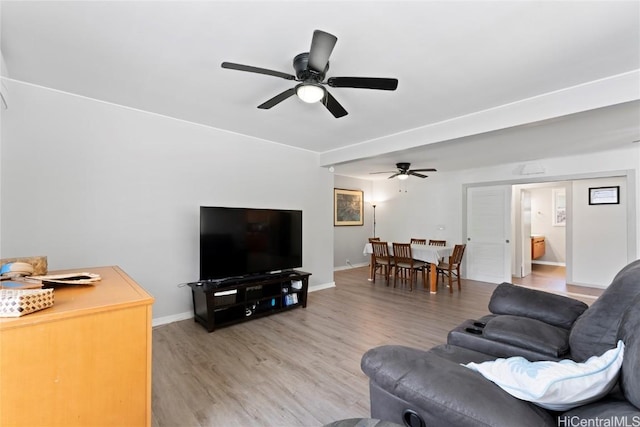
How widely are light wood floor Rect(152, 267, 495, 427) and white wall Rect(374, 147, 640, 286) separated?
265 centimetres

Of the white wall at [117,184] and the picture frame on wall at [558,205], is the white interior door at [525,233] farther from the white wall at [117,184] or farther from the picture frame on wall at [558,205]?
the white wall at [117,184]

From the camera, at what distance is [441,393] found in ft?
3.33

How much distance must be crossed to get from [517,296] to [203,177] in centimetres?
361

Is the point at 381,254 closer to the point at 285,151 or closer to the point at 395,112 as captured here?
the point at 285,151

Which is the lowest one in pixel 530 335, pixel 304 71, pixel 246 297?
pixel 246 297

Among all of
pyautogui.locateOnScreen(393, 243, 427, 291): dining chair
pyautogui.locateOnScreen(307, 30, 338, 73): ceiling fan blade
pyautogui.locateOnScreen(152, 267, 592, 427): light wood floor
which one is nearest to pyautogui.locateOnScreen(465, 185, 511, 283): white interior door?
pyautogui.locateOnScreen(393, 243, 427, 291): dining chair

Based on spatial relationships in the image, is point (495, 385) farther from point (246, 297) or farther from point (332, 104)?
point (246, 297)

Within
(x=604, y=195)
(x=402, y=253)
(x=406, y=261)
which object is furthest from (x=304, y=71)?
(x=604, y=195)

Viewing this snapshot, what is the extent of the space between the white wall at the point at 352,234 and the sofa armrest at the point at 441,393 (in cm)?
599

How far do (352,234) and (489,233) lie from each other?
3188mm

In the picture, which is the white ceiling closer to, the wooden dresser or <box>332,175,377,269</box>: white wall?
the wooden dresser

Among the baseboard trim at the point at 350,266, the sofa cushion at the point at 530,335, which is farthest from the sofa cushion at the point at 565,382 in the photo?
the baseboard trim at the point at 350,266

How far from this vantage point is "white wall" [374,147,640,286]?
4598 millimetres

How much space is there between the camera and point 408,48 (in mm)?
2029
